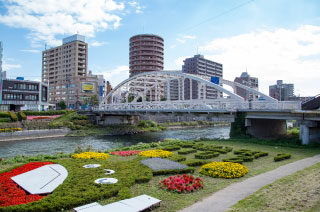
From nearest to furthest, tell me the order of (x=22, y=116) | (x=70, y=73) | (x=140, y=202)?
(x=140, y=202) → (x=22, y=116) → (x=70, y=73)

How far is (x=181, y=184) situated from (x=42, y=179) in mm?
7137

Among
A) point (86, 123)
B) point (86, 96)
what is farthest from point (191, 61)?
point (86, 123)

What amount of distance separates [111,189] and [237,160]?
33.3ft

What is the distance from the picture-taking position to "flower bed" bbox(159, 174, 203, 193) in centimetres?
1137

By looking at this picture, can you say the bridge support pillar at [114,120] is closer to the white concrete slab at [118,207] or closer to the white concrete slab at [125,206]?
the white concrete slab at [125,206]

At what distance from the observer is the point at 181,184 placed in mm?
11797

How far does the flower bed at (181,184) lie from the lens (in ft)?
37.3

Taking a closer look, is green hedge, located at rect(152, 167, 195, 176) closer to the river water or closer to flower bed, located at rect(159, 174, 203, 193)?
flower bed, located at rect(159, 174, 203, 193)

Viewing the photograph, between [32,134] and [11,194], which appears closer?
[11,194]

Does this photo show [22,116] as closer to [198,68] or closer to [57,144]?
[57,144]

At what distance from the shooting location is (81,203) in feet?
32.2

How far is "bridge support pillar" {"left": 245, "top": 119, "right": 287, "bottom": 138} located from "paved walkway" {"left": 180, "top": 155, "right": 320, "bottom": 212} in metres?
16.3

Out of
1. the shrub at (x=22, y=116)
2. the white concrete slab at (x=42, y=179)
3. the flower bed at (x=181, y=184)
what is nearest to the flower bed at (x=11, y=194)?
the white concrete slab at (x=42, y=179)

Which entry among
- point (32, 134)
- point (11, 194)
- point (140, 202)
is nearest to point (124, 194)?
point (140, 202)
